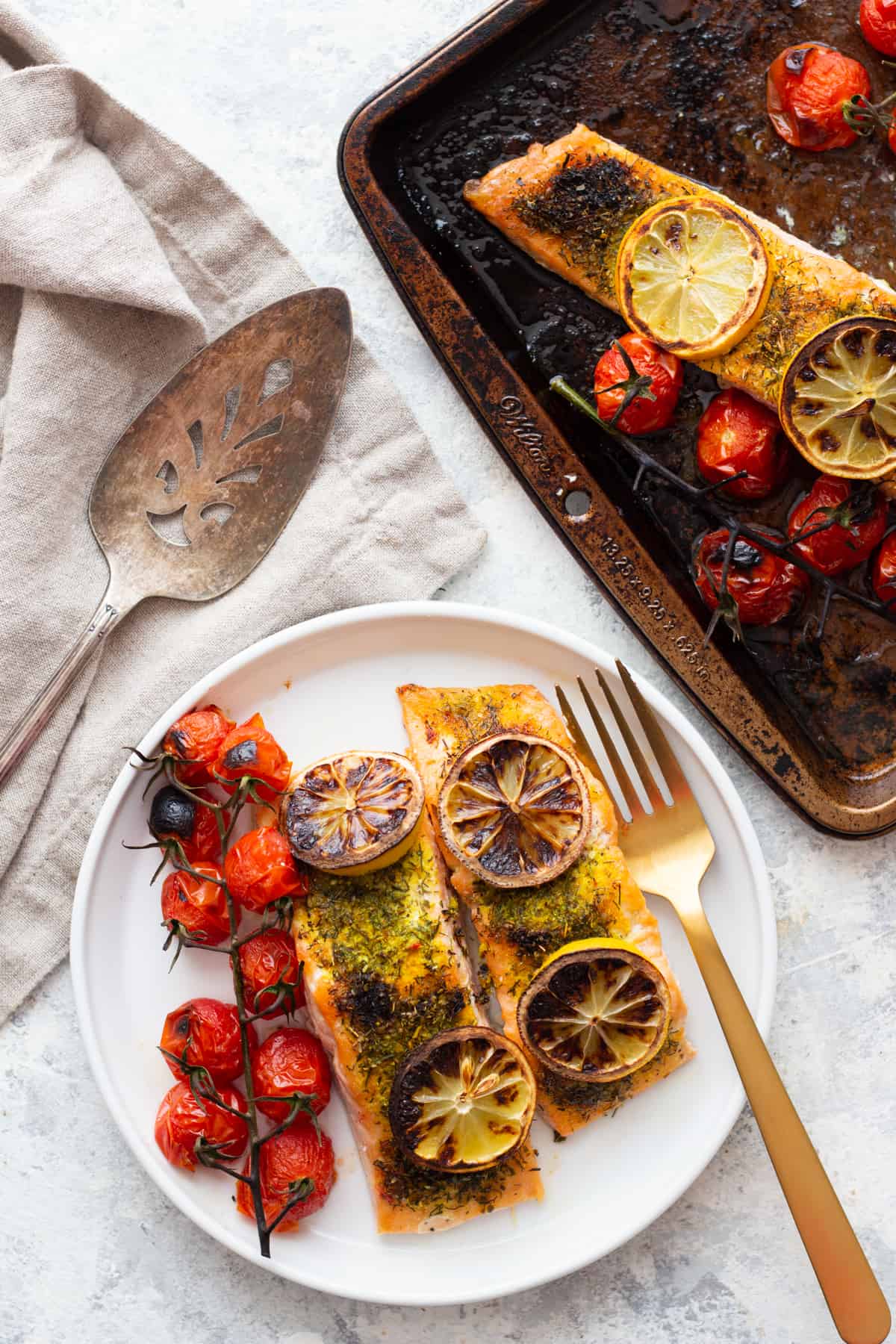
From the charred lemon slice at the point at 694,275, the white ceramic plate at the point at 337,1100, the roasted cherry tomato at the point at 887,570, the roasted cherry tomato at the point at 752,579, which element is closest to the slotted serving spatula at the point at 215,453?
the white ceramic plate at the point at 337,1100

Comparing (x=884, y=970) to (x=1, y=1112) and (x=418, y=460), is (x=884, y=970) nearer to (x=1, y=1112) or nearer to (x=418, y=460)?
(x=418, y=460)

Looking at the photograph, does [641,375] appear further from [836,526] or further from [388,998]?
[388,998]

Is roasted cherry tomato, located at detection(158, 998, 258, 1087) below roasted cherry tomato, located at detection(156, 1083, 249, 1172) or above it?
above

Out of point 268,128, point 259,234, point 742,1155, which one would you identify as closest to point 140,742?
point 259,234

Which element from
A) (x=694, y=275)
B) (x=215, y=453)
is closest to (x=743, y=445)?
(x=694, y=275)

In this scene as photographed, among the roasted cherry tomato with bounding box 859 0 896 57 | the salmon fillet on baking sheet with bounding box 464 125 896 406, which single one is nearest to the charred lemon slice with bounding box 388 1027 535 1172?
the salmon fillet on baking sheet with bounding box 464 125 896 406

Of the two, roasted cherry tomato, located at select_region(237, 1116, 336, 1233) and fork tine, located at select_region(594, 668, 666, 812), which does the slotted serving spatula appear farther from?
roasted cherry tomato, located at select_region(237, 1116, 336, 1233)

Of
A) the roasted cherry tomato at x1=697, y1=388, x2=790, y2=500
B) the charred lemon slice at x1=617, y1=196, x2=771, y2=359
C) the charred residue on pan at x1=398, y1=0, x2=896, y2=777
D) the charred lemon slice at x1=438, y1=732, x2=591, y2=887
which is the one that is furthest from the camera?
the charred residue on pan at x1=398, y1=0, x2=896, y2=777
